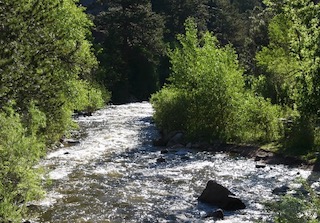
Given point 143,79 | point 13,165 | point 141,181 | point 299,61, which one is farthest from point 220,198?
point 143,79

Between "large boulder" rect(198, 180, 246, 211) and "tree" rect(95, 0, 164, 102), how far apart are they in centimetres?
5179

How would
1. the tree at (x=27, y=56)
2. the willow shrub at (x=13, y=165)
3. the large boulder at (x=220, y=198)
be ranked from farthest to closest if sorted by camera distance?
the large boulder at (x=220, y=198)
the tree at (x=27, y=56)
the willow shrub at (x=13, y=165)

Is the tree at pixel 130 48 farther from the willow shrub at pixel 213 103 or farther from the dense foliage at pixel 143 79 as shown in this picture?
the willow shrub at pixel 213 103

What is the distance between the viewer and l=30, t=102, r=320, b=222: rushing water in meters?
18.5

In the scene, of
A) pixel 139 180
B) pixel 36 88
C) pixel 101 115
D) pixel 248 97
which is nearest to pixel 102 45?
pixel 101 115

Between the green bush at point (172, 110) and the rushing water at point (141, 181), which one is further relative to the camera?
the green bush at point (172, 110)

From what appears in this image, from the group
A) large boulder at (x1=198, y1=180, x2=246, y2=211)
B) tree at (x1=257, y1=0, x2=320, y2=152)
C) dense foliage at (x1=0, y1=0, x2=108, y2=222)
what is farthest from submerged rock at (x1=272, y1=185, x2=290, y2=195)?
dense foliage at (x1=0, y1=0, x2=108, y2=222)

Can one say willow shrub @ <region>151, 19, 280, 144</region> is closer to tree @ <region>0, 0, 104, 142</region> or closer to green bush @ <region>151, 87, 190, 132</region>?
green bush @ <region>151, 87, 190, 132</region>

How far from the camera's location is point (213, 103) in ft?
112

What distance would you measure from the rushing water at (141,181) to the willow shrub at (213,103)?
3282mm

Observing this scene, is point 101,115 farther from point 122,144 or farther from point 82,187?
point 82,187

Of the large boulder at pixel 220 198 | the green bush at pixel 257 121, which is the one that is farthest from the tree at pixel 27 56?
the green bush at pixel 257 121

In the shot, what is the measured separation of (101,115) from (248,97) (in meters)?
22.9

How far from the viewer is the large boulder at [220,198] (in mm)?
18969
